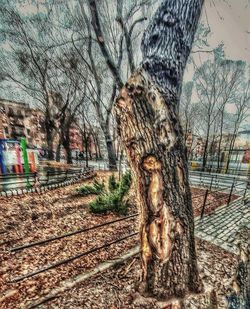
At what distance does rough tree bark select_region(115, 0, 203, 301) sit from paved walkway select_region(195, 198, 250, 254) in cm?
212

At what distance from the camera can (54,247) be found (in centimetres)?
368

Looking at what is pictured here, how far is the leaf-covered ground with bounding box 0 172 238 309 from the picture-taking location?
7.98ft

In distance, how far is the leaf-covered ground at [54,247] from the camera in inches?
95.8

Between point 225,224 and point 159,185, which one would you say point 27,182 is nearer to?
point 159,185

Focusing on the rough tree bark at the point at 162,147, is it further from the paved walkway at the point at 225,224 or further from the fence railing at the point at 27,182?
the fence railing at the point at 27,182

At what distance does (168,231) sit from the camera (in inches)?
76.3


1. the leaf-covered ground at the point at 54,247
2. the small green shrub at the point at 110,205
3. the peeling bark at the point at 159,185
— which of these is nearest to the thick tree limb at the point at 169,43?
the peeling bark at the point at 159,185

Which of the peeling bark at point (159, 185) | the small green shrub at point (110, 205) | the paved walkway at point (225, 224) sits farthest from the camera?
the small green shrub at point (110, 205)

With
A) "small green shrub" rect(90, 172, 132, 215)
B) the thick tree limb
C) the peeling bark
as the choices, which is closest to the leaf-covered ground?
"small green shrub" rect(90, 172, 132, 215)

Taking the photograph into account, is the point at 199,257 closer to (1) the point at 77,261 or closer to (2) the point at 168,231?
(2) the point at 168,231

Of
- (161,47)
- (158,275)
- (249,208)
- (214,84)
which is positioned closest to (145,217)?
(158,275)

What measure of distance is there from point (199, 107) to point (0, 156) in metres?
23.3

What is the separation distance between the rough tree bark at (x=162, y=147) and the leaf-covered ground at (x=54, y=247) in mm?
772

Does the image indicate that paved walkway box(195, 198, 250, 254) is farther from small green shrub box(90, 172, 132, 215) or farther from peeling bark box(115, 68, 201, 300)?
small green shrub box(90, 172, 132, 215)
